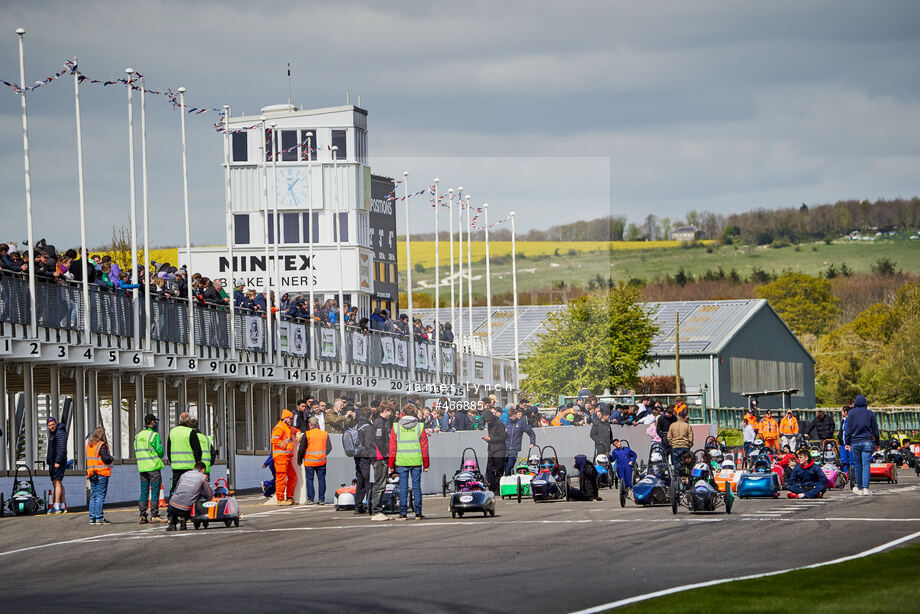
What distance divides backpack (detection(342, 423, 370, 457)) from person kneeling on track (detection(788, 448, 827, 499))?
8623 mm

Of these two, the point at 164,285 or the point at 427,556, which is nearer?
the point at 427,556

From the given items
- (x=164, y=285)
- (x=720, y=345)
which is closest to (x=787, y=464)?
(x=164, y=285)

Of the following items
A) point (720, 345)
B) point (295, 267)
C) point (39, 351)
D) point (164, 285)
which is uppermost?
point (295, 267)

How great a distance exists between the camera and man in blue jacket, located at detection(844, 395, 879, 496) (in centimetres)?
2944

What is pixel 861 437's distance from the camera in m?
29.4

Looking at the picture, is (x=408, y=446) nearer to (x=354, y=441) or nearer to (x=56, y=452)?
(x=354, y=441)

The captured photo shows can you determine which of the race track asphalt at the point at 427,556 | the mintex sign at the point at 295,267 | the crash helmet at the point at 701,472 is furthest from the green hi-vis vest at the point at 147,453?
the mintex sign at the point at 295,267

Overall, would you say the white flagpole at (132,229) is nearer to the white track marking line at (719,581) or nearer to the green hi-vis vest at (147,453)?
the green hi-vis vest at (147,453)

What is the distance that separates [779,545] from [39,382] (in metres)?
23.6

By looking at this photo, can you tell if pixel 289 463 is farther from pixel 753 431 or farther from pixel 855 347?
pixel 855 347

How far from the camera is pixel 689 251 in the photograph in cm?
19812

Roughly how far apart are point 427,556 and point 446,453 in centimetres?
1827

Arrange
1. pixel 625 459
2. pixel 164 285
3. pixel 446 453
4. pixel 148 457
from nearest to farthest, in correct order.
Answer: pixel 148 457 < pixel 625 459 < pixel 446 453 < pixel 164 285

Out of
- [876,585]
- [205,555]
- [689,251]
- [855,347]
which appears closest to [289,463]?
[205,555]
